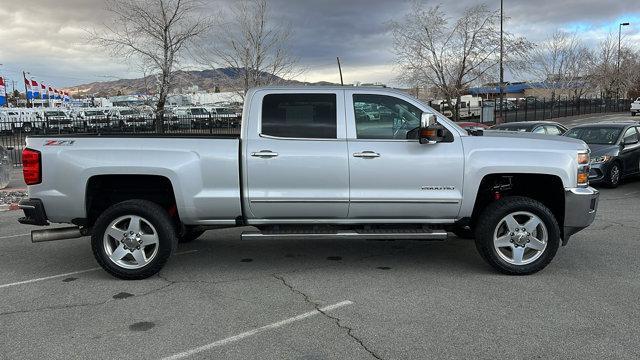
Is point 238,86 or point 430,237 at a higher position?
point 238,86

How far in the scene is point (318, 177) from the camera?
5.35m

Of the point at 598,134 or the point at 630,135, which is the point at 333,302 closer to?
the point at 598,134

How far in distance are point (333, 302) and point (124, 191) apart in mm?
2643

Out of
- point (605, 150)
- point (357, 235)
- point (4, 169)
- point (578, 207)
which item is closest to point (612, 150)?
point (605, 150)

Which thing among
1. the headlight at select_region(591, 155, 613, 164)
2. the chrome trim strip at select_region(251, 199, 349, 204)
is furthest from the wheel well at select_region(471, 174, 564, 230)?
the headlight at select_region(591, 155, 613, 164)

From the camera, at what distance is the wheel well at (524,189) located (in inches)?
221

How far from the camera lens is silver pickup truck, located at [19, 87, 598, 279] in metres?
5.33

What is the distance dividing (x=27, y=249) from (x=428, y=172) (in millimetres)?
5316

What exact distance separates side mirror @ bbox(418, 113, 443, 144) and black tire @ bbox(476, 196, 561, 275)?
962mm

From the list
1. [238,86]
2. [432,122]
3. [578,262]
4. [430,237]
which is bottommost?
[578,262]

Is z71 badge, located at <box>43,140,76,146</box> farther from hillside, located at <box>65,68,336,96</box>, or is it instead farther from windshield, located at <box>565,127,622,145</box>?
hillside, located at <box>65,68,336,96</box>

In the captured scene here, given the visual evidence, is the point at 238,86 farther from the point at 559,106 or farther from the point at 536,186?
the point at 559,106

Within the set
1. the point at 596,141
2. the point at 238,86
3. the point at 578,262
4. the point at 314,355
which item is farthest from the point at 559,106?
the point at 314,355

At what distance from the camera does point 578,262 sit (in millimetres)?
6016
